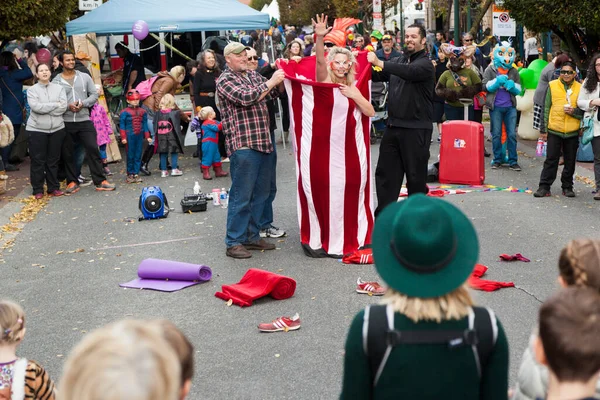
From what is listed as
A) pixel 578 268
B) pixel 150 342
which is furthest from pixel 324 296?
pixel 150 342

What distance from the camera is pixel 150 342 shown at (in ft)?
6.72

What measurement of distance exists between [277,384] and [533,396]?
2.59 metres

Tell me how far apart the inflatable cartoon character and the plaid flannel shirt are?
627cm

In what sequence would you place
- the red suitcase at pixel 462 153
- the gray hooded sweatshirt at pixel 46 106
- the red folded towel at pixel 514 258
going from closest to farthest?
the red folded towel at pixel 514 258, the red suitcase at pixel 462 153, the gray hooded sweatshirt at pixel 46 106

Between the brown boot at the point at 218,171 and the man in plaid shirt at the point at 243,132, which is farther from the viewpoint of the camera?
the brown boot at the point at 218,171

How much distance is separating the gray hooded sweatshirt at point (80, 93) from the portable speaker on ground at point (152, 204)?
9.09 feet

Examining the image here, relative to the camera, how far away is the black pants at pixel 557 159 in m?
11.1

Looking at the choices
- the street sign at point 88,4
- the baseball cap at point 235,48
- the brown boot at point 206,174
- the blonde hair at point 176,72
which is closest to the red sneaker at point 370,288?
the baseball cap at point 235,48

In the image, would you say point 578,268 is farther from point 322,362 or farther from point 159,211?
point 159,211

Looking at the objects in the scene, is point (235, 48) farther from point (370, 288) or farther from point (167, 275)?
point (370, 288)

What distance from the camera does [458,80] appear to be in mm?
14227

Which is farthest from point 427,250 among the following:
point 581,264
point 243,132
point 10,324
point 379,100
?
point 379,100

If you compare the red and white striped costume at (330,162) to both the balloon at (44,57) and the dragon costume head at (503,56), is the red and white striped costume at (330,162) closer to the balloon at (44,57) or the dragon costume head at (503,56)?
the dragon costume head at (503,56)

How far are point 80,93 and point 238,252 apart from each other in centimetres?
574
